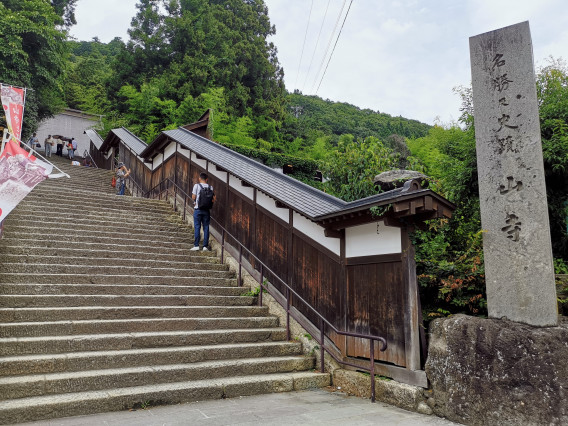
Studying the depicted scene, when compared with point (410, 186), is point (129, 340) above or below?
below

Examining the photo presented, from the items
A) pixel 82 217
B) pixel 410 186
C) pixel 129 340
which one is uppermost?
pixel 82 217

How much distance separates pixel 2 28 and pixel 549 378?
23321mm

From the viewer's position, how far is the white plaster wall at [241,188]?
885 cm

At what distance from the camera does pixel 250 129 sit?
1004 inches

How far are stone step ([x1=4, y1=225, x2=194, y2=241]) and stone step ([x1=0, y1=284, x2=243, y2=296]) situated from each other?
220 centimetres

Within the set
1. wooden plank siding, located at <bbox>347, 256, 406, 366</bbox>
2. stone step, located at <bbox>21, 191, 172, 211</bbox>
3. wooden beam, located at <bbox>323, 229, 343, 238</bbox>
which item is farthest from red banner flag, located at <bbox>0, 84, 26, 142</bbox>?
wooden plank siding, located at <bbox>347, 256, 406, 366</bbox>

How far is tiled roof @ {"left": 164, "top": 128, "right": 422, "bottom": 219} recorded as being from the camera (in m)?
5.82

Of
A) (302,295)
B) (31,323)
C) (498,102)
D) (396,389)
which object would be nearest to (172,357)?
(31,323)

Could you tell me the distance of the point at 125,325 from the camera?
590cm

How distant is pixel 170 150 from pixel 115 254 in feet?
21.8

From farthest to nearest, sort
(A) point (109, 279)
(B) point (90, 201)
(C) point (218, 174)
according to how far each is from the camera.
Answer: (B) point (90, 201), (C) point (218, 174), (A) point (109, 279)

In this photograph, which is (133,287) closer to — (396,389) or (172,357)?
(172,357)

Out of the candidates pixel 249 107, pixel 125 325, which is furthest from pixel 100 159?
Result: pixel 125 325

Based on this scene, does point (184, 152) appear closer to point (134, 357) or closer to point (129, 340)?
point (129, 340)
